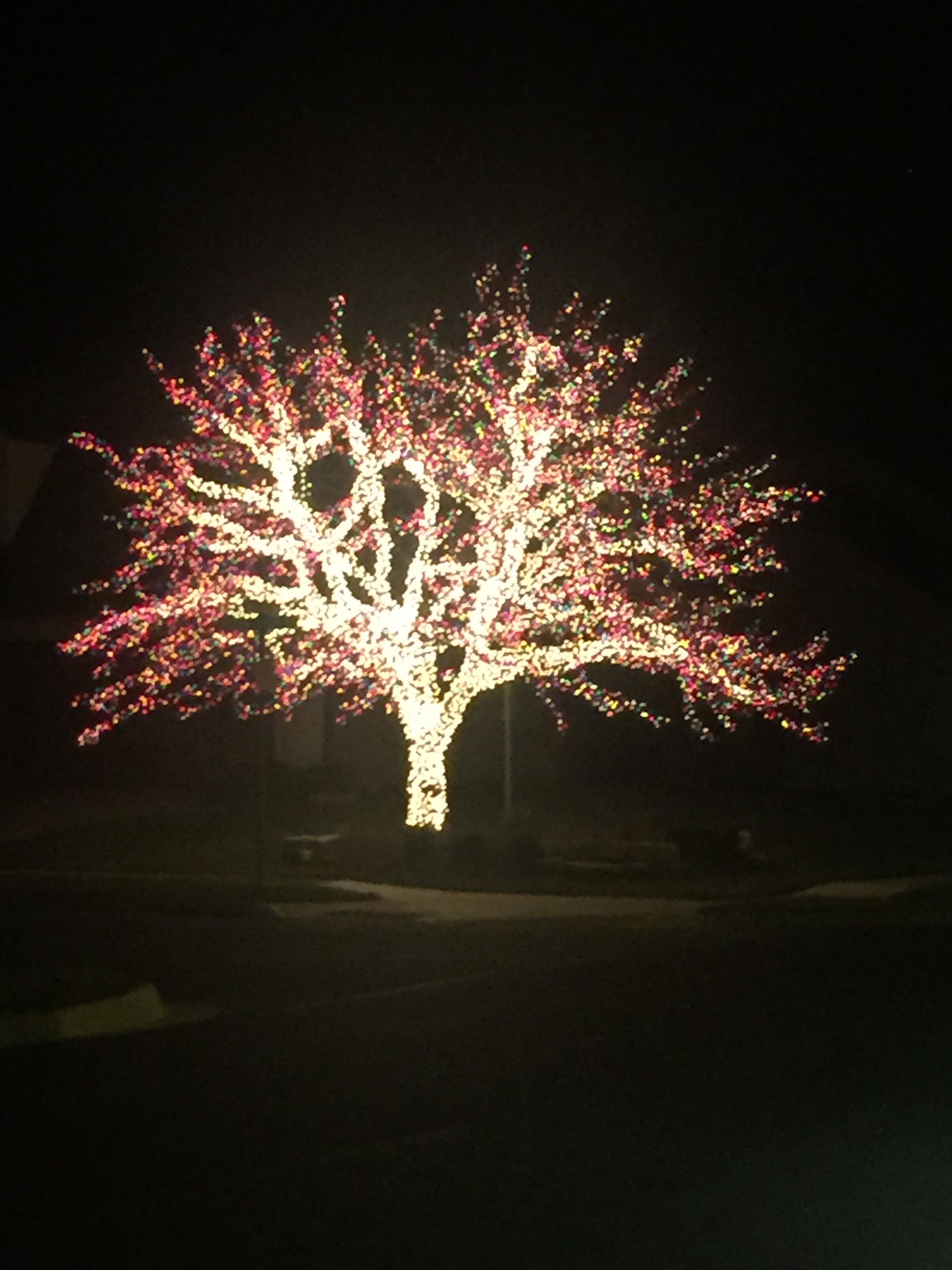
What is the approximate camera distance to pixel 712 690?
2438cm

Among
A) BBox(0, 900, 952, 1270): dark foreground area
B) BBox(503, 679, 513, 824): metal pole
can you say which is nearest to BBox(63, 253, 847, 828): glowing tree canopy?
BBox(503, 679, 513, 824): metal pole

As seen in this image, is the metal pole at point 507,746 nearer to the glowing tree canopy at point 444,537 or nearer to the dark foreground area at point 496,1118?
the glowing tree canopy at point 444,537

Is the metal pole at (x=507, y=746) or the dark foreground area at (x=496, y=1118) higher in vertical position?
the metal pole at (x=507, y=746)

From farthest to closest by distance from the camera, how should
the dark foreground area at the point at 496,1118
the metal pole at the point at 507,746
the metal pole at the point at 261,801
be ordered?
the metal pole at the point at 507,746 → the metal pole at the point at 261,801 → the dark foreground area at the point at 496,1118

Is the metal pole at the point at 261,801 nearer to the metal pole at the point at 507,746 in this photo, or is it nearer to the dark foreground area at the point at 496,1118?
the metal pole at the point at 507,746

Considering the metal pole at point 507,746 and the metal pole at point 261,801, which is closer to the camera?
the metal pole at point 261,801

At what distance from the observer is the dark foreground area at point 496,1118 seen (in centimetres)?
688

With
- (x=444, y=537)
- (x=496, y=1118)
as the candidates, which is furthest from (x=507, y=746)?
(x=496, y=1118)

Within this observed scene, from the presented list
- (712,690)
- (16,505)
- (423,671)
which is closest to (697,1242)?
(423,671)

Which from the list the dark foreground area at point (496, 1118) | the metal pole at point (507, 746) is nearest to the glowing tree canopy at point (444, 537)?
the metal pole at point (507, 746)

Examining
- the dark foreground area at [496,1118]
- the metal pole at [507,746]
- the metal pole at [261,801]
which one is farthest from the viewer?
the metal pole at [507,746]

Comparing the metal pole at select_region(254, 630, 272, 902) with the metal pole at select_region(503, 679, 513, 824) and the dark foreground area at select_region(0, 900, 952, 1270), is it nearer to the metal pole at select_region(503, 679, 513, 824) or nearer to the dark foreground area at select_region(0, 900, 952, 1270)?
the metal pole at select_region(503, 679, 513, 824)

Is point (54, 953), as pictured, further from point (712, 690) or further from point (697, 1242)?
point (712, 690)

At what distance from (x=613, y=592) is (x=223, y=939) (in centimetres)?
716
